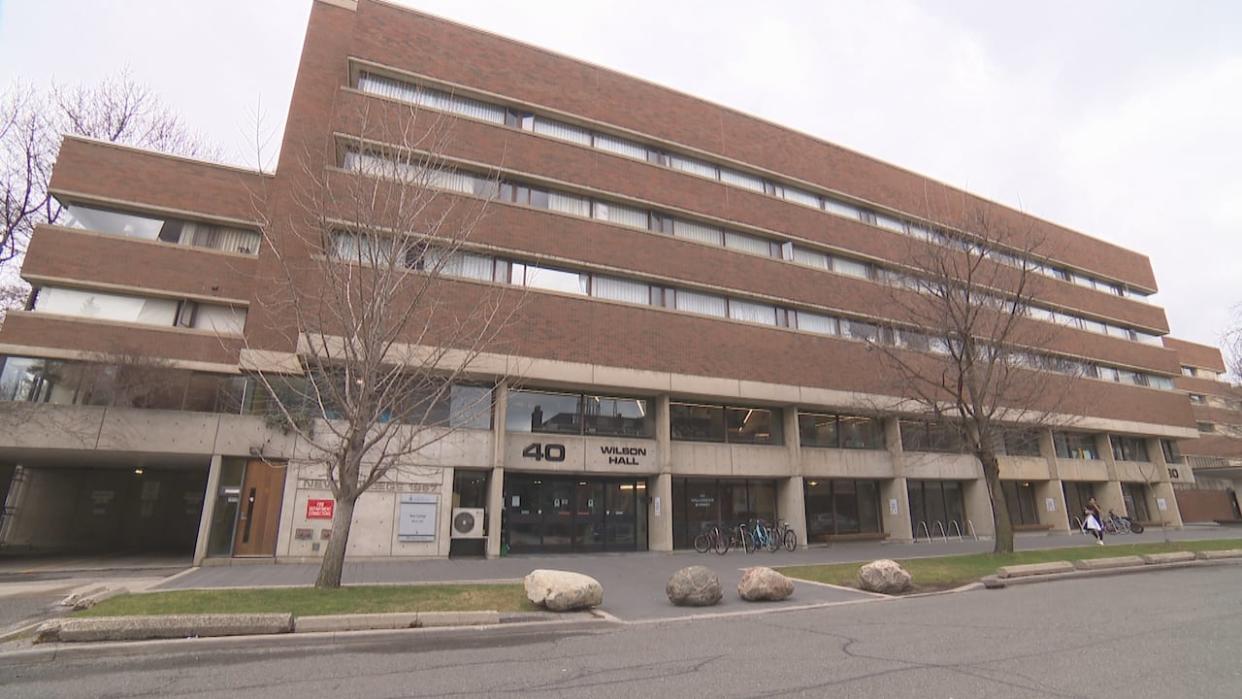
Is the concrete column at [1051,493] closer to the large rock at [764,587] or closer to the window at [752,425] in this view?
the window at [752,425]

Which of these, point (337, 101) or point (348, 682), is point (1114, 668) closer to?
point (348, 682)

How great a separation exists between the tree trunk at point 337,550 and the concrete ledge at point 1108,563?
16875mm

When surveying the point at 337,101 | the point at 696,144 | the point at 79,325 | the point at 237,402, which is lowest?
the point at 237,402

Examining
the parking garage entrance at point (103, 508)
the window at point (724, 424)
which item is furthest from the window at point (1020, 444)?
the parking garage entrance at point (103, 508)

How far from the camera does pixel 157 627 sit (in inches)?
297

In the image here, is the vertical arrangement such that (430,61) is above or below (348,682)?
above

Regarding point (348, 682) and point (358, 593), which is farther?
point (358, 593)

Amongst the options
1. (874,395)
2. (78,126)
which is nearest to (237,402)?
(78,126)

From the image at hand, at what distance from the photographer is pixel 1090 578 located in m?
14.5

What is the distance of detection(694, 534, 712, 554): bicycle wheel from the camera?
70.0 ft

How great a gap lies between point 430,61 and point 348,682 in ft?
69.6

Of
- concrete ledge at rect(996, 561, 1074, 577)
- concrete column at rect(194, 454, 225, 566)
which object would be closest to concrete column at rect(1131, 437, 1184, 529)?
concrete ledge at rect(996, 561, 1074, 577)

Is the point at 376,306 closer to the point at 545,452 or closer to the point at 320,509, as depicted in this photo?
the point at 320,509

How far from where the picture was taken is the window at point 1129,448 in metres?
37.0
